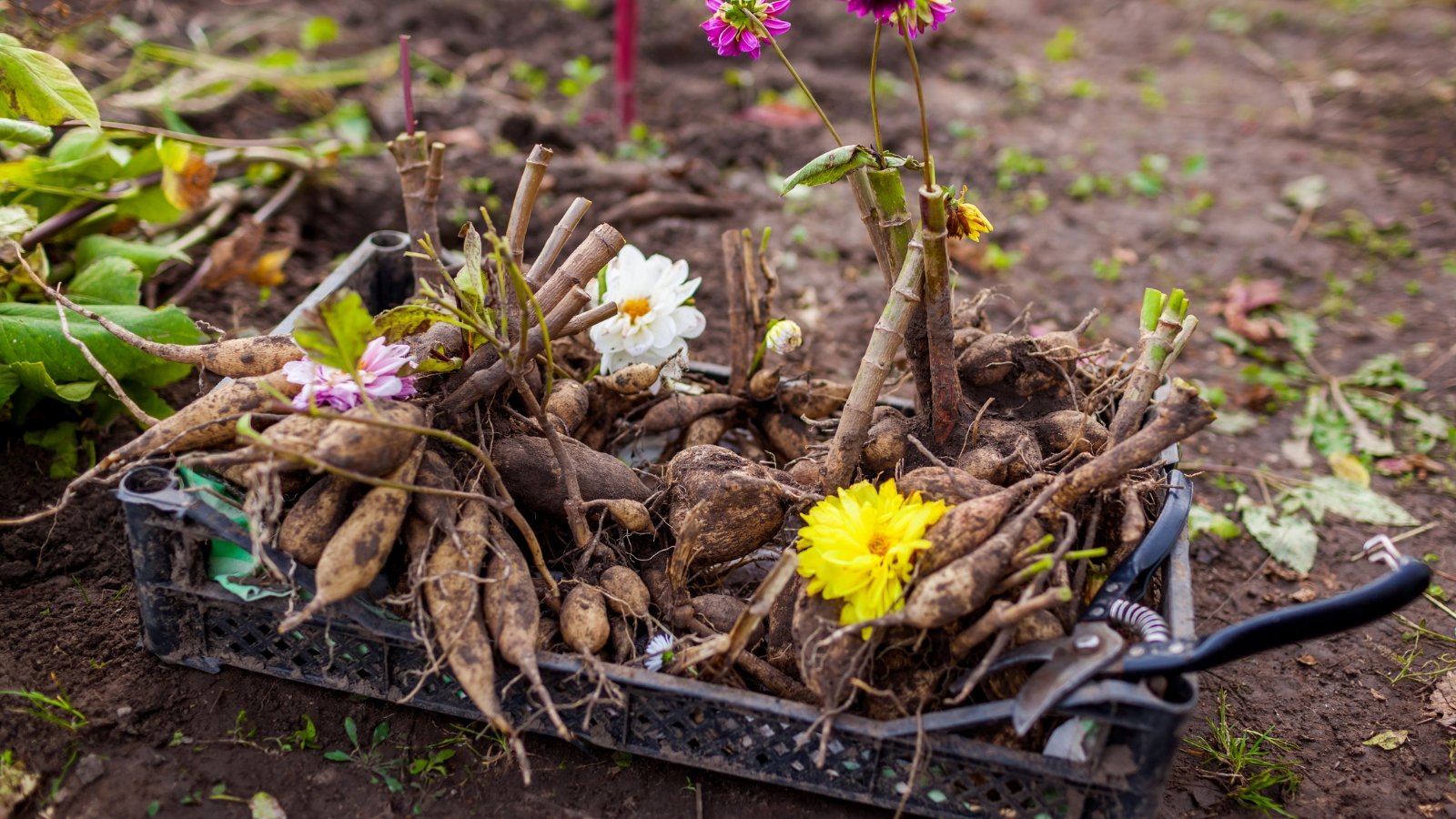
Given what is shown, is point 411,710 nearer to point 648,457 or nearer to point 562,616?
point 562,616

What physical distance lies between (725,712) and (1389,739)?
1309 millimetres

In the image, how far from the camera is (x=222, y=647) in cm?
172

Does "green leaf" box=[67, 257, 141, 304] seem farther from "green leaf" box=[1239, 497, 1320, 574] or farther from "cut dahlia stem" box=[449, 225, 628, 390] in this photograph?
"green leaf" box=[1239, 497, 1320, 574]

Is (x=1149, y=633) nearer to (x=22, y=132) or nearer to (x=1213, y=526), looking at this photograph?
(x=1213, y=526)

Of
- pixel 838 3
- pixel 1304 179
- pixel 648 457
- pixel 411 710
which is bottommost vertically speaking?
pixel 411 710

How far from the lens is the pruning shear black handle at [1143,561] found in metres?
1.51

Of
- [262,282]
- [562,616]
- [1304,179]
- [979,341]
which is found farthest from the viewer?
[1304,179]

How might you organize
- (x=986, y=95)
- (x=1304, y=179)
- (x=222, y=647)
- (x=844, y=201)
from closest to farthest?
(x=222, y=647)
(x=844, y=201)
(x=1304, y=179)
(x=986, y=95)

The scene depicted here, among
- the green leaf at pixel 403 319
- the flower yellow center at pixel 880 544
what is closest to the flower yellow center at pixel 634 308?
the green leaf at pixel 403 319

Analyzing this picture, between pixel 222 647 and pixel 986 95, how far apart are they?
14.0 feet

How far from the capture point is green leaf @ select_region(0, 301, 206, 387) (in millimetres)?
1899

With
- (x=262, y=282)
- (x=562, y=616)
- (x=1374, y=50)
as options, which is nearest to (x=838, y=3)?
(x=1374, y=50)

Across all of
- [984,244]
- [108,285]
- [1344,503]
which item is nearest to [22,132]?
[108,285]

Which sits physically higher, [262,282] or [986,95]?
[986,95]
